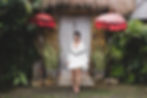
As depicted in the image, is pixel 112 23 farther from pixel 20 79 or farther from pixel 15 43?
pixel 20 79

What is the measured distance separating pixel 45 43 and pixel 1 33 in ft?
8.57

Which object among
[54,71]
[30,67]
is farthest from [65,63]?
[30,67]

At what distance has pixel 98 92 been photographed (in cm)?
991

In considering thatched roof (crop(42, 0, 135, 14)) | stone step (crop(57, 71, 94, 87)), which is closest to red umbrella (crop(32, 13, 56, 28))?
thatched roof (crop(42, 0, 135, 14))

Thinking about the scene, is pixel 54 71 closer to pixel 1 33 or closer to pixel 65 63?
pixel 65 63

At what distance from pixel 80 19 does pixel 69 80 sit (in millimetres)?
2508

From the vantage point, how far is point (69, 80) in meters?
11.4

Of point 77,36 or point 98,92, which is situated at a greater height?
point 77,36

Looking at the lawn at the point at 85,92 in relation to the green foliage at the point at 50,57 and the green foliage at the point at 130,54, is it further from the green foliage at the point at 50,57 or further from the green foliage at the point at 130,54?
the green foliage at the point at 50,57

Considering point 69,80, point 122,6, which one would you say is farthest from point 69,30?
point 122,6

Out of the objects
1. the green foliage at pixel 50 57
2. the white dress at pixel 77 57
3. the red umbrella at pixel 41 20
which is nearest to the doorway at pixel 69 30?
the green foliage at pixel 50 57

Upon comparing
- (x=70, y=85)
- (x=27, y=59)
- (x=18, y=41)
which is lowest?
(x=70, y=85)

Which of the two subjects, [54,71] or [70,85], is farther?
[54,71]

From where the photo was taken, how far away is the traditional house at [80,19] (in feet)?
39.2
